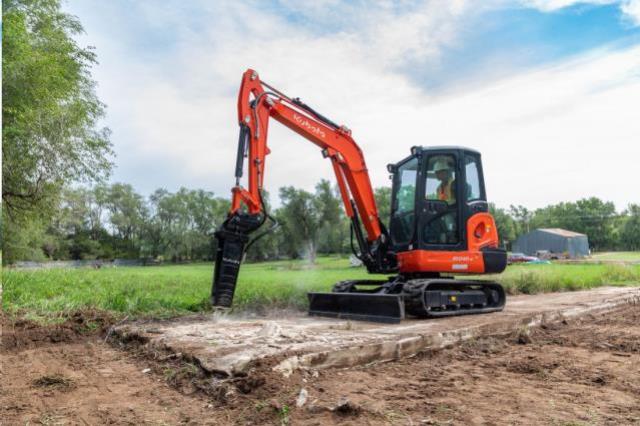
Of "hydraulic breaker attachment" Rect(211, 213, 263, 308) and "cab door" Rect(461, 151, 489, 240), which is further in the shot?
"cab door" Rect(461, 151, 489, 240)

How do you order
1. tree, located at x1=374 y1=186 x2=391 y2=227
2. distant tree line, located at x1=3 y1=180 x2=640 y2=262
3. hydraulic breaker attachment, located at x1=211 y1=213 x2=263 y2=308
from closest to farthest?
hydraulic breaker attachment, located at x1=211 y1=213 x2=263 y2=308 → tree, located at x1=374 y1=186 x2=391 y2=227 → distant tree line, located at x1=3 y1=180 x2=640 y2=262

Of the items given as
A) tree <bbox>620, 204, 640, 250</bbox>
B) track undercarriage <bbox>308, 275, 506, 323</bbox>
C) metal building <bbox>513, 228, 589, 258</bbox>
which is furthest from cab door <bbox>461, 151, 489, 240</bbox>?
tree <bbox>620, 204, 640, 250</bbox>

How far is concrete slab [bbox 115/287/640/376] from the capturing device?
3.94 meters

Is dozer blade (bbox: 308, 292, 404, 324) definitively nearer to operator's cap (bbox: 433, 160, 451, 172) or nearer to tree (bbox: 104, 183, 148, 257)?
operator's cap (bbox: 433, 160, 451, 172)

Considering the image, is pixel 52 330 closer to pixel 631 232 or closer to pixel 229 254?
pixel 229 254

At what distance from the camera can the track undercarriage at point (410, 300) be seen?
6676 mm

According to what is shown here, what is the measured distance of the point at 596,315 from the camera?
825 centimetres

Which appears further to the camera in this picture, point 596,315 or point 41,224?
point 41,224

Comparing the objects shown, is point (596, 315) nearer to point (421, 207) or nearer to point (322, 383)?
point (421, 207)

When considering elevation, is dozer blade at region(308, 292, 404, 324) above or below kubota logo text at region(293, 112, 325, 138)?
below

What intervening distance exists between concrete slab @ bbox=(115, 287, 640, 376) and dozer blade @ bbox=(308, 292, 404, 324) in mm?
279

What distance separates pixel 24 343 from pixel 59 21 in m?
16.1

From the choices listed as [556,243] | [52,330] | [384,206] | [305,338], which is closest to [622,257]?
[556,243]

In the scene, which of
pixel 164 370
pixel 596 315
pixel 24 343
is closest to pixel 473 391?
pixel 164 370
